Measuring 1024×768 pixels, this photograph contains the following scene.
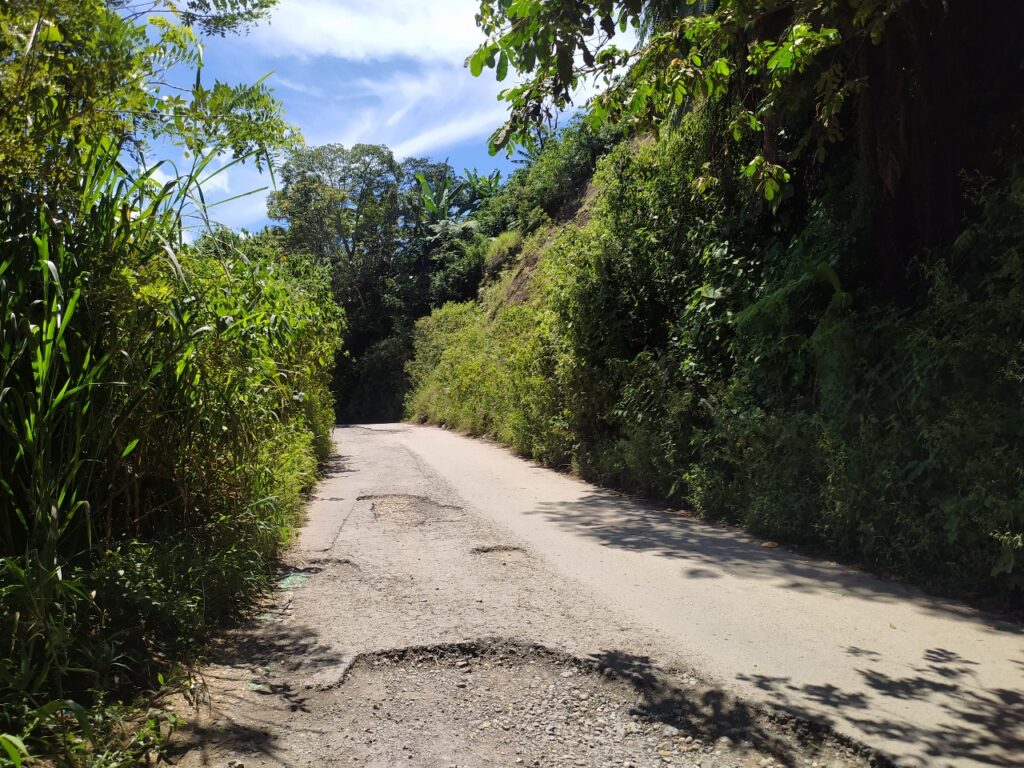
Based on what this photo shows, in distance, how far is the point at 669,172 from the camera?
38.3 ft

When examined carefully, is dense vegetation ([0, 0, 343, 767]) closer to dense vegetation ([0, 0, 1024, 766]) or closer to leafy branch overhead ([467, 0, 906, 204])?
dense vegetation ([0, 0, 1024, 766])

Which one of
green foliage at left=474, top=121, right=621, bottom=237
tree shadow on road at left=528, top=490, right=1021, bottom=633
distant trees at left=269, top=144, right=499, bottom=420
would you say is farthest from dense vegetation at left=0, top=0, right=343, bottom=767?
distant trees at left=269, top=144, right=499, bottom=420

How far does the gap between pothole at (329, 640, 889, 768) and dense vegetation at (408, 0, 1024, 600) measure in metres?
2.68

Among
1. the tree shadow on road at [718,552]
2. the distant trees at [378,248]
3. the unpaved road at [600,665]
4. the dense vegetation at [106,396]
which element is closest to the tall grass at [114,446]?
the dense vegetation at [106,396]

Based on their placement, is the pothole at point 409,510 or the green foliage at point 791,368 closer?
the green foliage at point 791,368

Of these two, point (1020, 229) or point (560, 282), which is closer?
point (1020, 229)

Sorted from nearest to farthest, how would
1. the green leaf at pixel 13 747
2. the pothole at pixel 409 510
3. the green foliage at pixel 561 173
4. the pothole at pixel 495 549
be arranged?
1. the green leaf at pixel 13 747
2. the pothole at pixel 495 549
3. the pothole at pixel 409 510
4. the green foliage at pixel 561 173

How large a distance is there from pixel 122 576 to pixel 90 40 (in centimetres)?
295

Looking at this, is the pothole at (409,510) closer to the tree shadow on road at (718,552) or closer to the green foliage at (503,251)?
the tree shadow on road at (718,552)

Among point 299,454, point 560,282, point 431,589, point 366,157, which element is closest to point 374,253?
point 366,157

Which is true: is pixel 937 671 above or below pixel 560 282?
below

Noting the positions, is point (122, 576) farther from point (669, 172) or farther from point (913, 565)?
point (669, 172)

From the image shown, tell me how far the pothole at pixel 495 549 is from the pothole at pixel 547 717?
2357mm

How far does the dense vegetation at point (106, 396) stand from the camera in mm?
3266
